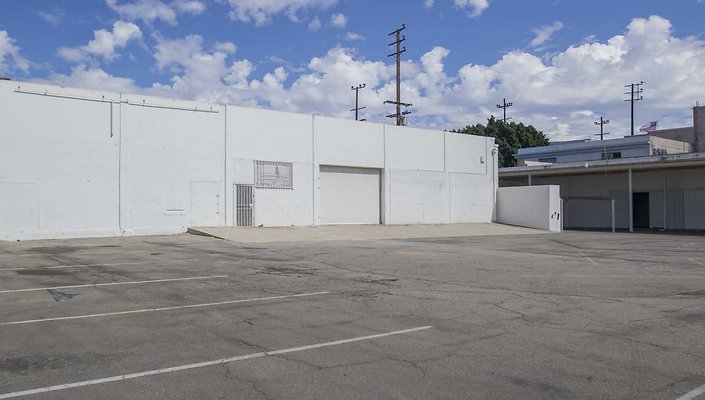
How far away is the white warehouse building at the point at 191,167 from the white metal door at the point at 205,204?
0.05 meters

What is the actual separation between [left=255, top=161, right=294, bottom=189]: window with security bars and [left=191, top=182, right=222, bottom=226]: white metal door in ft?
8.57

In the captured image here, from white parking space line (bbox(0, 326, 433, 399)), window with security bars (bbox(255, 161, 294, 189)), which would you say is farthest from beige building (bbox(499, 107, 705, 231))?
white parking space line (bbox(0, 326, 433, 399))

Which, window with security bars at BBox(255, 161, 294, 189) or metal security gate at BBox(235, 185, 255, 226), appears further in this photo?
window with security bars at BBox(255, 161, 294, 189)

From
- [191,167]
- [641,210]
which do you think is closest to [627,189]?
[641,210]

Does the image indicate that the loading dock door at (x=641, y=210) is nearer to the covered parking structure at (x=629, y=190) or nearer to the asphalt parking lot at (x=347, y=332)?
the covered parking structure at (x=629, y=190)

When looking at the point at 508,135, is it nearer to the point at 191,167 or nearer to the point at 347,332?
the point at 191,167

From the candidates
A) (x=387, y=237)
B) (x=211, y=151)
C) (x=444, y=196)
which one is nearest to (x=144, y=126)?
(x=211, y=151)

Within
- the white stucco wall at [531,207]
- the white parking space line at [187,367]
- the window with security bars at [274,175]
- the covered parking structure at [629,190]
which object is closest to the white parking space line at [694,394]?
the white parking space line at [187,367]

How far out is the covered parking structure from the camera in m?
41.2

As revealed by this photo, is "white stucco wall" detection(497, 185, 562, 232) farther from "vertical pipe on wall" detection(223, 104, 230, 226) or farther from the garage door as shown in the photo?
"vertical pipe on wall" detection(223, 104, 230, 226)

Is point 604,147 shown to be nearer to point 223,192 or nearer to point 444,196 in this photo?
point 444,196

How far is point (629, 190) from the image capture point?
4047 cm

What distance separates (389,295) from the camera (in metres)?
10.6

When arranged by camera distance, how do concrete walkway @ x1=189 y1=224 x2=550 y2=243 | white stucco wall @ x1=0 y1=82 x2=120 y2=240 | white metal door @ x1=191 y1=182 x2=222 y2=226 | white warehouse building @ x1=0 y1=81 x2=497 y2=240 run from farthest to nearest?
white metal door @ x1=191 y1=182 x2=222 y2=226 → concrete walkway @ x1=189 y1=224 x2=550 y2=243 → white warehouse building @ x1=0 y1=81 x2=497 y2=240 → white stucco wall @ x1=0 y1=82 x2=120 y2=240
